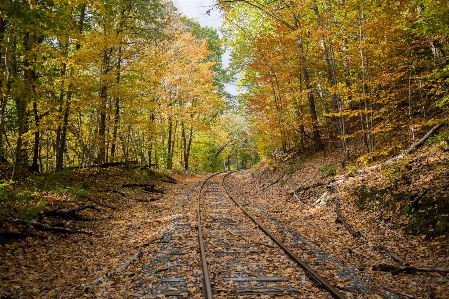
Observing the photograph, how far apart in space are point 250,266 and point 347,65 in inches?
505

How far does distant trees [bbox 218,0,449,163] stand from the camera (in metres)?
11.6

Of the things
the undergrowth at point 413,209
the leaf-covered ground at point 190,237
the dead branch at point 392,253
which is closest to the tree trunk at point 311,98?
the leaf-covered ground at point 190,237

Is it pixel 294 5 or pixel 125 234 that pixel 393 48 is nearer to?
pixel 294 5

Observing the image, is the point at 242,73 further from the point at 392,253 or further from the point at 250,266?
the point at 250,266

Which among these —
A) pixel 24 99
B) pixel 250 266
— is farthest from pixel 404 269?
pixel 24 99

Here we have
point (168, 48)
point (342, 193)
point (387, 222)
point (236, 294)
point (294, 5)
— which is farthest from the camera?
point (168, 48)

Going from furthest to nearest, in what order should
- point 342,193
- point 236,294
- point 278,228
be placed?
1. point 342,193
2. point 278,228
3. point 236,294

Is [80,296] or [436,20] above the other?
[436,20]

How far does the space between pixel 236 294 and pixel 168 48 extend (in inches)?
872

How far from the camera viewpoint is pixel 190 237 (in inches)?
327

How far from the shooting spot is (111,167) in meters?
19.3

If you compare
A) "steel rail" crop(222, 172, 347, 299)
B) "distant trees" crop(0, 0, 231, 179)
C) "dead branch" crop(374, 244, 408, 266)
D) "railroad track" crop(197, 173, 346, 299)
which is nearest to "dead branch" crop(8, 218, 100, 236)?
"railroad track" crop(197, 173, 346, 299)

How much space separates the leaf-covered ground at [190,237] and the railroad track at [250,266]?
32 cm

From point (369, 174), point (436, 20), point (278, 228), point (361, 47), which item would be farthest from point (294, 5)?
point (278, 228)
